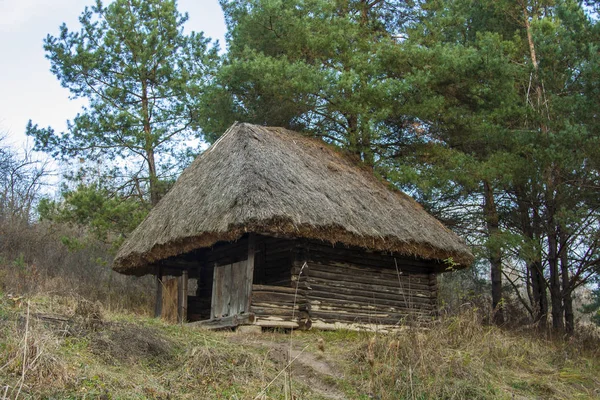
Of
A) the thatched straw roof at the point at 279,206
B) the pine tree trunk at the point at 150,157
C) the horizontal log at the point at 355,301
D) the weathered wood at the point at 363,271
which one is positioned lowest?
the horizontal log at the point at 355,301

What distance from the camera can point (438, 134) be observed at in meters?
17.2

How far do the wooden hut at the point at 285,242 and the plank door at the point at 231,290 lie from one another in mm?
19

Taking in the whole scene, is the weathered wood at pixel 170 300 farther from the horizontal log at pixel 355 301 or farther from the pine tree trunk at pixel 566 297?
the pine tree trunk at pixel 566 297

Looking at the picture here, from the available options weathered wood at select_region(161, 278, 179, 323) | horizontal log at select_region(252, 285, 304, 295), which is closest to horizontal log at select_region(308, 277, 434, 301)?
horizontal log at select_region(252, 285, 304, 295)

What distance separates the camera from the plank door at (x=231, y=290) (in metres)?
11.4

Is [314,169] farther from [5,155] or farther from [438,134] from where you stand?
[5,155]

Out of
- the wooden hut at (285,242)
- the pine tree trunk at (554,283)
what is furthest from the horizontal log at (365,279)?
the pine tree trunk at (554,283)

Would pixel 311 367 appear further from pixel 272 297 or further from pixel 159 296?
pixel 159 296

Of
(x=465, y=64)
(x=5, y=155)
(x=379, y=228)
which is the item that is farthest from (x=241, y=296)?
(x=5, y=155)

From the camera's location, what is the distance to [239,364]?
781 cm

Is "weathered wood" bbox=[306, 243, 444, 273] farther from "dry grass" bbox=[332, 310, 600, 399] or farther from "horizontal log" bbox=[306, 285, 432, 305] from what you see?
"dry grass" bbox=[332, 310, 600, 399]

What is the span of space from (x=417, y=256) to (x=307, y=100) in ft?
14.9

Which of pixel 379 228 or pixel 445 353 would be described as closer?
pixel 445 353

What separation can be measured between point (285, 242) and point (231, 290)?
136cm
